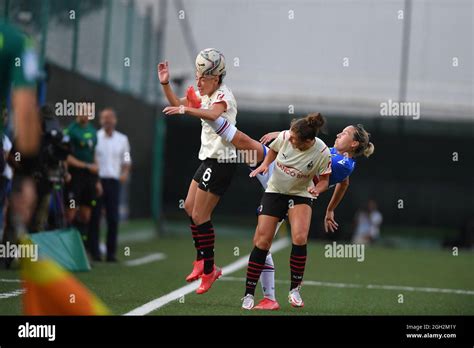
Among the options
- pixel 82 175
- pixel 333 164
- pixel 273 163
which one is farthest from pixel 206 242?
pixel 82 175

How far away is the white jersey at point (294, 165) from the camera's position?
27.3 feet

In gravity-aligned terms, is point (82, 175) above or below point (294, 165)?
below

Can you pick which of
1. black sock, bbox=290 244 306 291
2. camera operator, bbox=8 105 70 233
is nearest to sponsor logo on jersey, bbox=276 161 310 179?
black sock, bbox=290 244 306 291

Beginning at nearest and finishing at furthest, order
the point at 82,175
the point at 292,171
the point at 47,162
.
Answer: the point at 292,171, the point at 47,162, the point at 82,175

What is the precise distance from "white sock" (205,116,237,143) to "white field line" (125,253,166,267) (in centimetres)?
503

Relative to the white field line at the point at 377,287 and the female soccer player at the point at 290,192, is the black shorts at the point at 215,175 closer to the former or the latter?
the female soccer player at the point at 290,192

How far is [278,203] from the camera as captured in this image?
8430mm

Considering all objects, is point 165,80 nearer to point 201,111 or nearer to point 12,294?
point 201,111

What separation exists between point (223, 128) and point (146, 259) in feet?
21.0

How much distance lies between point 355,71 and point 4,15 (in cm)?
1036

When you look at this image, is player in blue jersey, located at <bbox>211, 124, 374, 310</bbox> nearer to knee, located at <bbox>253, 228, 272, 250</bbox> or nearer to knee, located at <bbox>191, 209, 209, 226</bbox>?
knee, located at <bbox>253, 228, 272, 250</bbox>

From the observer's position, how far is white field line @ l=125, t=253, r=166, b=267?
13.4 m

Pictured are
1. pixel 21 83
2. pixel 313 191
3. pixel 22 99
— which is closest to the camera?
pixel 22 99
